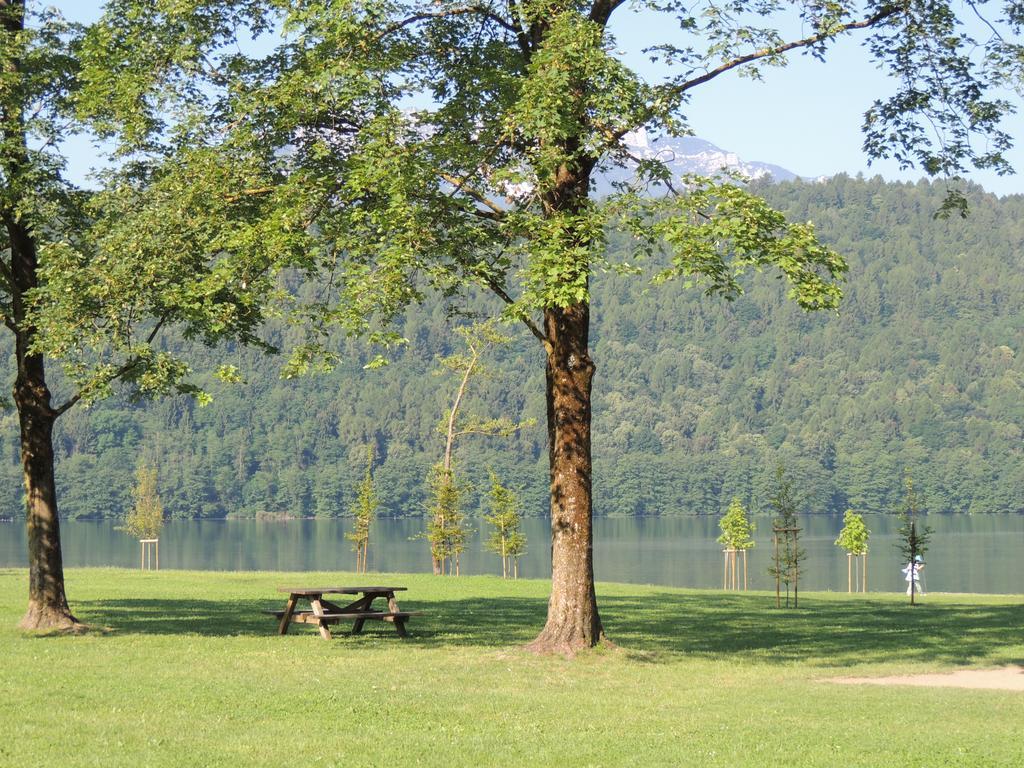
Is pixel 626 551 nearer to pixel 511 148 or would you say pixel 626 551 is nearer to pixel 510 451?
pixel 510 451

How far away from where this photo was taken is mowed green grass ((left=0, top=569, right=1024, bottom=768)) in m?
9.47

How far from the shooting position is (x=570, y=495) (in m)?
15.6

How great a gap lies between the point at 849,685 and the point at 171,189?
9225mm

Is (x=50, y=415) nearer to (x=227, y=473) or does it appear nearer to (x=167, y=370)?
(x=167, y=370)

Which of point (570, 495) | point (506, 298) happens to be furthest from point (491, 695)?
point (506, 298)

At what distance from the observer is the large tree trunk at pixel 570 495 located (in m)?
15.6

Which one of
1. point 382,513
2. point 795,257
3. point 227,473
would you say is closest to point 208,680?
point 795,257

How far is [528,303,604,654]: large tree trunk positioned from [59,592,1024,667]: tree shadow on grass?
33.0 inches

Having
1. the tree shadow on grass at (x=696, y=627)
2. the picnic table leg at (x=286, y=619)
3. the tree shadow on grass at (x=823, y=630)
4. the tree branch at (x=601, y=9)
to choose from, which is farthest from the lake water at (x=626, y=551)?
the tree branch at (x=601, y=9)

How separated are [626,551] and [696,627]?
8554 centimetres

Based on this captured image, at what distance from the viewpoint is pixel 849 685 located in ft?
44.3

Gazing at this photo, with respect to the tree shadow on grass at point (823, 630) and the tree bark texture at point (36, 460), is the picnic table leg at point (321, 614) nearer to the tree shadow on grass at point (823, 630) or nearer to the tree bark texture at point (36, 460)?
the tree bark texture at point (36, 460)

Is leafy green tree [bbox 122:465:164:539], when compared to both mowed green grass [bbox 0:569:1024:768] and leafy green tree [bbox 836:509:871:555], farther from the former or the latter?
mowed green grass [bbox 0:569:1024:768]

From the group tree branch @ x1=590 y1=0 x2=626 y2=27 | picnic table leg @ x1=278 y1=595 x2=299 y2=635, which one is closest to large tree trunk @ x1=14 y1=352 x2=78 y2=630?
picnic table leg @ x1=278 y1=595 x2=299 y2=635
